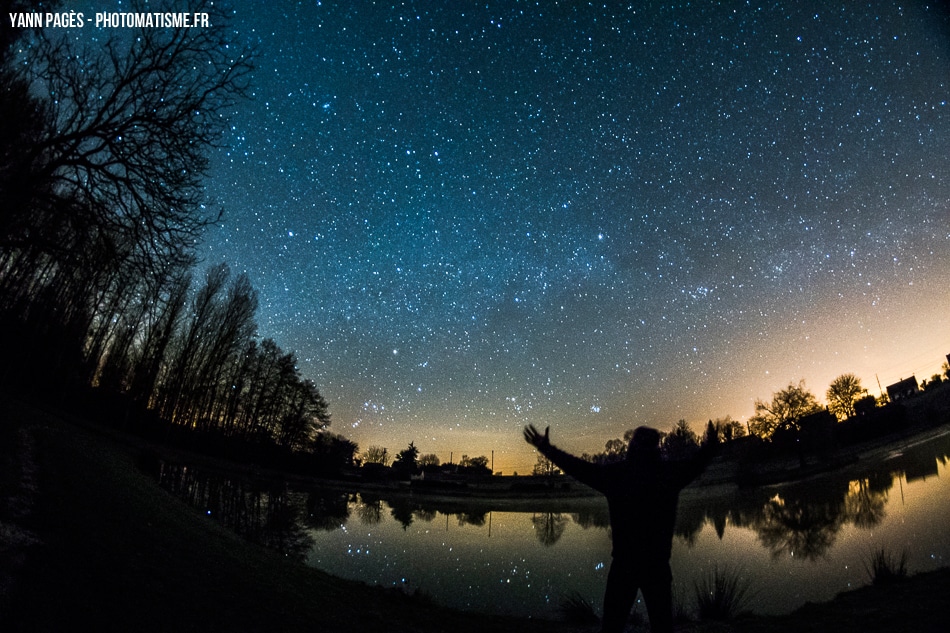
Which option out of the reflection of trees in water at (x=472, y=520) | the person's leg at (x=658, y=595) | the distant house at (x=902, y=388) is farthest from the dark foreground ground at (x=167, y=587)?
the distant house at (x=902, y=388)

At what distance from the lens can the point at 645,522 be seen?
131 inches

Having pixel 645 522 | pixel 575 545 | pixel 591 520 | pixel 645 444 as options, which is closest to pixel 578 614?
pixel 645 522

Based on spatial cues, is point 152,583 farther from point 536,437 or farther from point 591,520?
point 591,520

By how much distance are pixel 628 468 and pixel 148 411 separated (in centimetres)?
4422

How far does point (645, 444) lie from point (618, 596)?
133 cm

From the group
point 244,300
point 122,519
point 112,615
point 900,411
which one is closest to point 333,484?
point 244,300

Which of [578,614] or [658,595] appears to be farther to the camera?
[578,614]

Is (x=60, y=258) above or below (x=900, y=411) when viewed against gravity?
below

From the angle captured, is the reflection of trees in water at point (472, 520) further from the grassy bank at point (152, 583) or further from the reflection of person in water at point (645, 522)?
the reflection of person in water at point (645, 522)

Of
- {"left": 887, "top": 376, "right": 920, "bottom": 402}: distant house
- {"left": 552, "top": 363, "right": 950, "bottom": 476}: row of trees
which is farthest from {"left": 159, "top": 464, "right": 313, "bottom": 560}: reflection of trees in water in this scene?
{"left": 887, "top": 376, "right": 920, "bottom": 402}: distant house

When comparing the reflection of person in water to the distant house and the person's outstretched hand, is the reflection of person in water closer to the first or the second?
the person's outstretched hand

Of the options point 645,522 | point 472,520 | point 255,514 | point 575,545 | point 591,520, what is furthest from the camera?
point 591,520

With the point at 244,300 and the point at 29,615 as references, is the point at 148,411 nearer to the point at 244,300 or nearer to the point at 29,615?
the point at 244,300

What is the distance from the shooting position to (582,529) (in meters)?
20.8
